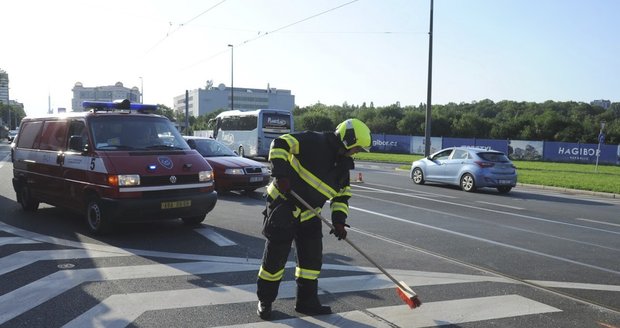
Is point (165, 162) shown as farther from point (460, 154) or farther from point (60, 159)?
point (460, 154)

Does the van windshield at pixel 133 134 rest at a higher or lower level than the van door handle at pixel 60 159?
higher

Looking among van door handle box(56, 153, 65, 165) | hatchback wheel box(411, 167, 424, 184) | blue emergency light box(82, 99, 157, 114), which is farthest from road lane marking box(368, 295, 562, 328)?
hatchback wheel box(411, 167, 424, 184)

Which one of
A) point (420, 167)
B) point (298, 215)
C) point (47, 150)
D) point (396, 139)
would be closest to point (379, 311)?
point (298, 215)

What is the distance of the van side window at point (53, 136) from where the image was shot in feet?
28.7

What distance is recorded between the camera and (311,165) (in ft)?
14.9

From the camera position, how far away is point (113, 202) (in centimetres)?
737

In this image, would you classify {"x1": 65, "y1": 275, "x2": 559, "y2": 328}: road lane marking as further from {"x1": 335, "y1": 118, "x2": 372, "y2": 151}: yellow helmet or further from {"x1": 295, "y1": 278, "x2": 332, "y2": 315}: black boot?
{"x1": 335, "y1": 118, "x2": 372, "y2": 151}: yellow helmet

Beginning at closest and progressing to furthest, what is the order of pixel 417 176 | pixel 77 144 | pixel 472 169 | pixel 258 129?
pixel 77 144
pixel 472 169
pixel 417 176
pixel 258 129

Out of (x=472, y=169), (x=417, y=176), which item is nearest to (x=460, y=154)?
(x=472, y=169)

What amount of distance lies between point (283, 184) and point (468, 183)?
13.6m

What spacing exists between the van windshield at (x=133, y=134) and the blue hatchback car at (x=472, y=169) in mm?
10927

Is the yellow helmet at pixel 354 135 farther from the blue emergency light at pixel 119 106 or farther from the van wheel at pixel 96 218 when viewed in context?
the blue emergency light at pixel 119 106

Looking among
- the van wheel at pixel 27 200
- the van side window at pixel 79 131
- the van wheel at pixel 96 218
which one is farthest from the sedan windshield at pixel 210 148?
the van wheel at pixel 96 218

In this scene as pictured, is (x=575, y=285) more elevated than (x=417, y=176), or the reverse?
(x=417, y=176)
